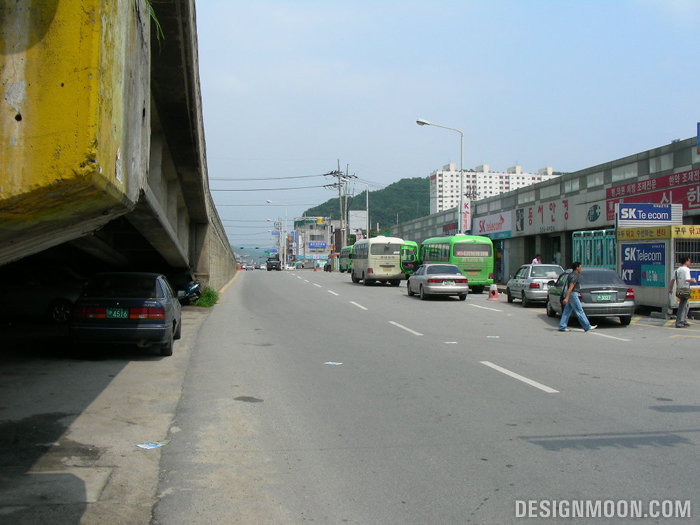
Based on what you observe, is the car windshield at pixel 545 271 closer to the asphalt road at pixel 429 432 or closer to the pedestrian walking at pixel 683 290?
the pedestrian walking at pixel 683 290

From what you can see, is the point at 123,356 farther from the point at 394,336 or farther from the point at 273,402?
the point at 394,336

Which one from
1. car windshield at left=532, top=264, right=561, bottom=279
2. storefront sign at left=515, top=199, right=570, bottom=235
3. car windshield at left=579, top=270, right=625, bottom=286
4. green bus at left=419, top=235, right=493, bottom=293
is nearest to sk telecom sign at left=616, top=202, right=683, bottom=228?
car windshield at left=532, top=264, right=561, bottom=279

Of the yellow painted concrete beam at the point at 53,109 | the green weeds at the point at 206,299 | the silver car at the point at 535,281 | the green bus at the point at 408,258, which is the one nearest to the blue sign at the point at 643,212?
the silver car at the point at 535,281

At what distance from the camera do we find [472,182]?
122 meters

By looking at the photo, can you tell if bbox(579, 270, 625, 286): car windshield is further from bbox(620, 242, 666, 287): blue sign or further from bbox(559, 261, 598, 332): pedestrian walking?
bbox(620, 242, 666, 287): blue sign

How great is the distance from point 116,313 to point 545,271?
53.3 ft

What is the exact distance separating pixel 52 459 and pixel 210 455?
55.9 inches

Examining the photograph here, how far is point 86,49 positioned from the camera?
3.30 meters

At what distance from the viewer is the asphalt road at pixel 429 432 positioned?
4547 mm

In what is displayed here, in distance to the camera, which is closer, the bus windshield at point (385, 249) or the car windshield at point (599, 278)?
the car windshield at point (599, 278)

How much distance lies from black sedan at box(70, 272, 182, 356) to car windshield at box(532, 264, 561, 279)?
15016 mm

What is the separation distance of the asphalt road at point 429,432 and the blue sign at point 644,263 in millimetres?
5293

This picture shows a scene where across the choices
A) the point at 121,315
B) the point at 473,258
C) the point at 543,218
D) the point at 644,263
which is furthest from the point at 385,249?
the point at 121,315

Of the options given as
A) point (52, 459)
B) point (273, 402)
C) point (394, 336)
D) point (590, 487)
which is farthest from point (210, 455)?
point (394, 336)
